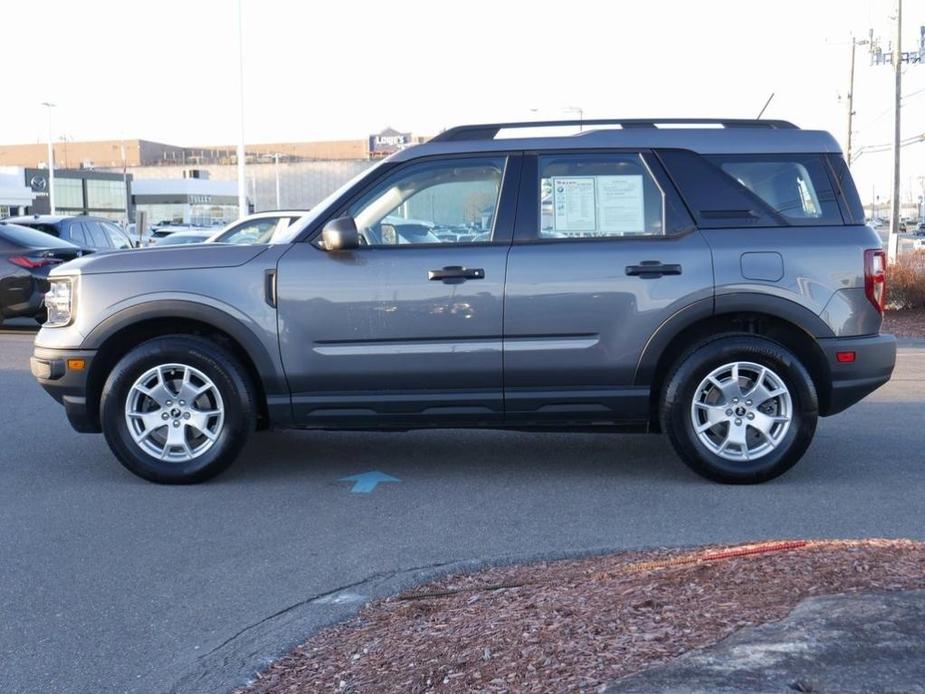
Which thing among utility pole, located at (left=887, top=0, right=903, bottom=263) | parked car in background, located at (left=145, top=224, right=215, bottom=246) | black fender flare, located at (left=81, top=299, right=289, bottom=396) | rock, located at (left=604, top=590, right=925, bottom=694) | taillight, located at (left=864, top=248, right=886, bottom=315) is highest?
utility pole, located at (left=887, top=0, right=903, bottom=263)

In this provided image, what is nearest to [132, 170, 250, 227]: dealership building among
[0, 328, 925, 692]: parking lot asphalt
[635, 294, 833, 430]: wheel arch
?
[0, 328, 925, 692]: parking lot asphalt

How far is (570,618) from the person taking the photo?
384 centimetres

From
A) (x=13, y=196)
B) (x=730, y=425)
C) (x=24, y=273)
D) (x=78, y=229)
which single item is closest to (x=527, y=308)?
(x=730, y=425)

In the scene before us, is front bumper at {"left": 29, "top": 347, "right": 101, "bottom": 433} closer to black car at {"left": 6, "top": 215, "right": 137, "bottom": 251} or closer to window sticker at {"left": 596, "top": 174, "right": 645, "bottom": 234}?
window sticker at {"left": 596, "top": 174, "right": 645, "bottom": 234}

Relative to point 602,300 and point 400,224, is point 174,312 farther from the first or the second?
point 602,300

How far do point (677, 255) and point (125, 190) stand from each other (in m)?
102

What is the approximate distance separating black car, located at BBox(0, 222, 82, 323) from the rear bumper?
445 inches

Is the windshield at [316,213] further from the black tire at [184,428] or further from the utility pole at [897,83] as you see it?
the utility pole at [897,83]

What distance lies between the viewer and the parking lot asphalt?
4.24 meters

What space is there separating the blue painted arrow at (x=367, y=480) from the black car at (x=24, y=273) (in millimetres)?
9243

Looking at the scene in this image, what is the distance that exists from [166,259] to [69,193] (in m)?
94.2

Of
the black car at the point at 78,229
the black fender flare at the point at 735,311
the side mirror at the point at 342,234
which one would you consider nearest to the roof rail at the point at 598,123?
the side mirror at the point at 342,234

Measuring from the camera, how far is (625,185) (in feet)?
21.4

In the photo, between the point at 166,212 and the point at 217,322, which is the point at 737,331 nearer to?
the point at 217,322
